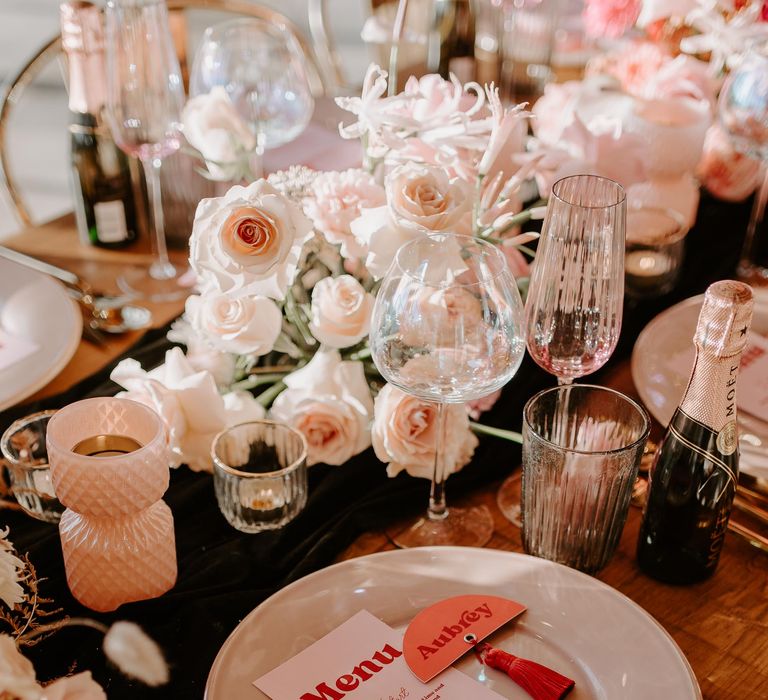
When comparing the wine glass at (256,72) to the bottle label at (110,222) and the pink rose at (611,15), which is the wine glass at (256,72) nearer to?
the bottle label at (110,222)

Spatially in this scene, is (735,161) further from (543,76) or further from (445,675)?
(445,675)

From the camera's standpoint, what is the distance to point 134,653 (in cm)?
77

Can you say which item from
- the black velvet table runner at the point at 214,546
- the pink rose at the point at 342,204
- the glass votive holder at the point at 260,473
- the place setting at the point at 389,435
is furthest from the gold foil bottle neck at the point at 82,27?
the glass votive holder at the point at 260,473

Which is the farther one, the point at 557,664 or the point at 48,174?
the point at 48,174

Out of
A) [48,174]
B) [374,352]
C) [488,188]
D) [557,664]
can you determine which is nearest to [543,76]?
[488,188]

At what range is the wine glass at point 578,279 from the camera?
0.81 m

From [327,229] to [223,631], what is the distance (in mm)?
376

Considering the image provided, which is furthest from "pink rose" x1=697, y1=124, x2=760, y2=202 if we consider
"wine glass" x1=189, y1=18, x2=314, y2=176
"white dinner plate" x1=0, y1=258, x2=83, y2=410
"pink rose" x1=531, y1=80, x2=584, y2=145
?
"white dinner plate" x1=0, y1=258, x2=83, y2=410

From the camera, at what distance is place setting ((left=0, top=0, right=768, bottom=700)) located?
0.74m

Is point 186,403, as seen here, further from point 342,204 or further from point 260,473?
point 342,204

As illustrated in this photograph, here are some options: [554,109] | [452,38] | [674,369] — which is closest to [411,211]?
[674,369]

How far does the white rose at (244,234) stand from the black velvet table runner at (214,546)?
0.23m

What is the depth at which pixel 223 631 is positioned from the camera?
0.78 metres

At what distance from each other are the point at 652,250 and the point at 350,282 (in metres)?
0.55
